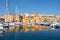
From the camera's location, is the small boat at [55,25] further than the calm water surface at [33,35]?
Yes

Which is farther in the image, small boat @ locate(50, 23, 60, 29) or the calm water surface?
small boat @ locate(50, 23, 60, 29)

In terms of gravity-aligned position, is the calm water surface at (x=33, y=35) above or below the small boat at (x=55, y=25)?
below

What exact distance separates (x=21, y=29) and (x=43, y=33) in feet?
1.91

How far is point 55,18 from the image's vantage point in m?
4.07

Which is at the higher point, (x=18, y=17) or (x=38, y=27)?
(x=18, y=17)

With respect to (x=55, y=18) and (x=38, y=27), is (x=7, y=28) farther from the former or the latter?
(x=55, y=18)

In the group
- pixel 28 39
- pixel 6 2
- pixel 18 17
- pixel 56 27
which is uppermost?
pixel 6 2

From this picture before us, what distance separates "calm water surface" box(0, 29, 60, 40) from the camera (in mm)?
3863

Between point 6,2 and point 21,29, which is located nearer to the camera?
point 6,2

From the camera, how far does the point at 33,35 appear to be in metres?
4.14

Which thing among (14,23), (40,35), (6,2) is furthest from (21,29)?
(6,2)

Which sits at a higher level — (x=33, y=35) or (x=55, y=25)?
(x=55, y=25)

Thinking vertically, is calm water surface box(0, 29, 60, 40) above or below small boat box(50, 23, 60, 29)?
below

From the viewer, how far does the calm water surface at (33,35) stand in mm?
3863
